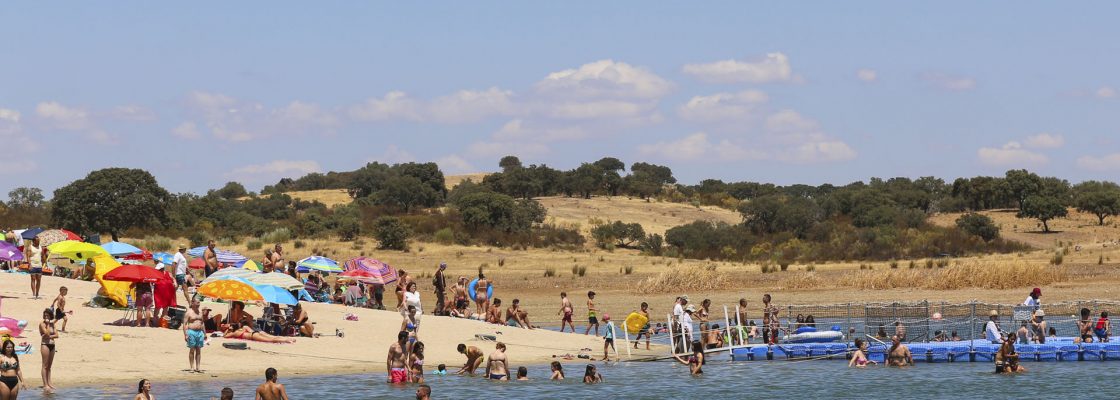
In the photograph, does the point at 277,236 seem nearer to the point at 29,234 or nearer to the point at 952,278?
the point at 29,234

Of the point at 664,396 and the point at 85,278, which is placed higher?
the point at 85,278

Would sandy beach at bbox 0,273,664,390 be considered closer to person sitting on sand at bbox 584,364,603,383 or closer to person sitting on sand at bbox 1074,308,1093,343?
person sitting on sand at bbox 584,364,603,383

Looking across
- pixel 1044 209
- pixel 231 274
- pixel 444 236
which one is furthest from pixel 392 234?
pixel 1044 209

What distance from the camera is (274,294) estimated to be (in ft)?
91.4

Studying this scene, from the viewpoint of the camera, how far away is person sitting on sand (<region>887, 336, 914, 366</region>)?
1139 inches

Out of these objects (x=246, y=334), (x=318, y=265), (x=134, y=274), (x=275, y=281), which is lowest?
(x=246, y=334)

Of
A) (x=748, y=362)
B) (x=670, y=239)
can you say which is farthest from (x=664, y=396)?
(x=670, y=239)

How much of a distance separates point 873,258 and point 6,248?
37472mm

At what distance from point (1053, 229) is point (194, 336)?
201 ft

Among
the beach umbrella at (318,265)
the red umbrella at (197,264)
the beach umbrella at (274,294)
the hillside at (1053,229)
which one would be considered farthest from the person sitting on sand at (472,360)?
the hillside at (1053,229)

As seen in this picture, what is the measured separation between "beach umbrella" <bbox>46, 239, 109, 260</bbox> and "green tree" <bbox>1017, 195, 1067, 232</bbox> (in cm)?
5633

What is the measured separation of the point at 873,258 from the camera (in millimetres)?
59312

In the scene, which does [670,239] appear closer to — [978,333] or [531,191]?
[531,191]

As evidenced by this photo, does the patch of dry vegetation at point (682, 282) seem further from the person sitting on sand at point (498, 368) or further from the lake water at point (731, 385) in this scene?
the person sitting on sand at point (498, 368)
